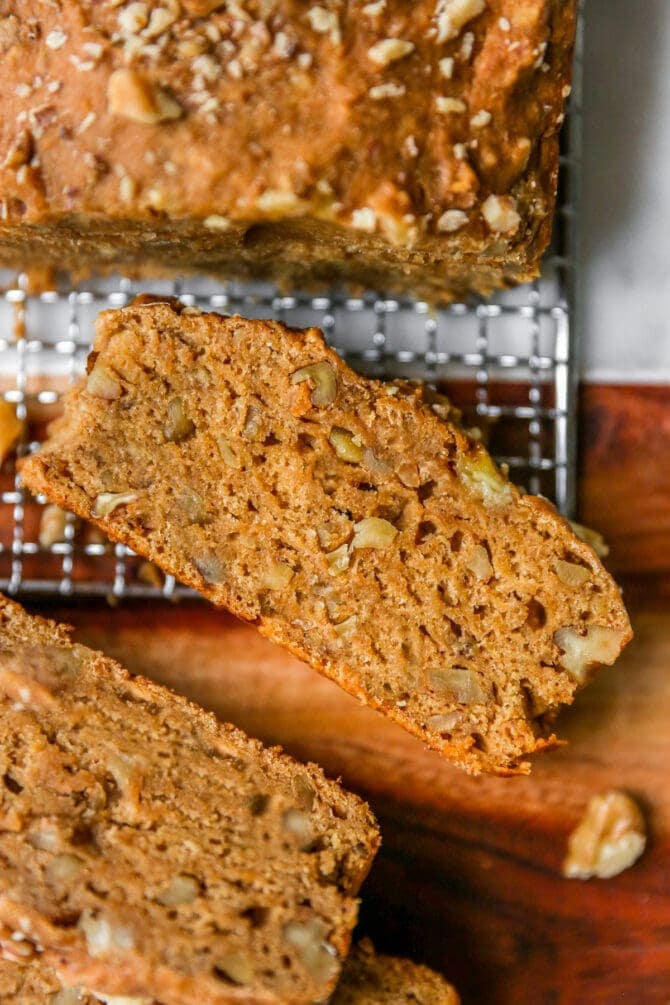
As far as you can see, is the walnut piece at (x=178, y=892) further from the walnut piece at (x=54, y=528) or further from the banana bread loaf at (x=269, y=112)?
the banana bread loaf at (x=269, y=112)

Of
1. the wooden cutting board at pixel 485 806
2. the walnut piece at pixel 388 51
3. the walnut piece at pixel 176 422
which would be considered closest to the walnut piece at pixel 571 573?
the wooden cutting board at pixel 485 806

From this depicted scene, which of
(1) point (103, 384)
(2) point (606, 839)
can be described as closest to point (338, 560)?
(1) point (103, 384)

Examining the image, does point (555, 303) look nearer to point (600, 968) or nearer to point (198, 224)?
point (198, 224)

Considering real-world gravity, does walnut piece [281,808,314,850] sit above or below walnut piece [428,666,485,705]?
below

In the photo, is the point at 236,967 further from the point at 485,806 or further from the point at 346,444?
the point at 346,444

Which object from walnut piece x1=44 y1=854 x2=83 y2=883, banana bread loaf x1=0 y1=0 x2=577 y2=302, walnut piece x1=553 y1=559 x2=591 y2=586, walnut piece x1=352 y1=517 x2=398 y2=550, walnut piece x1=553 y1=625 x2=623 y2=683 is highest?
banana bread loaf x1=0 y1=0 x2=577 y2=302

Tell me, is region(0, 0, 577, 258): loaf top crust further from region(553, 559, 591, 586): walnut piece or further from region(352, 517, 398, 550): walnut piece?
region(553, 559, 591, 586): walnut piece

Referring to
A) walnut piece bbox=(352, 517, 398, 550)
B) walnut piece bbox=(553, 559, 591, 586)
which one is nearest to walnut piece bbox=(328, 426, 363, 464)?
walnut piece bbox=(352, 517, 398, 550)
